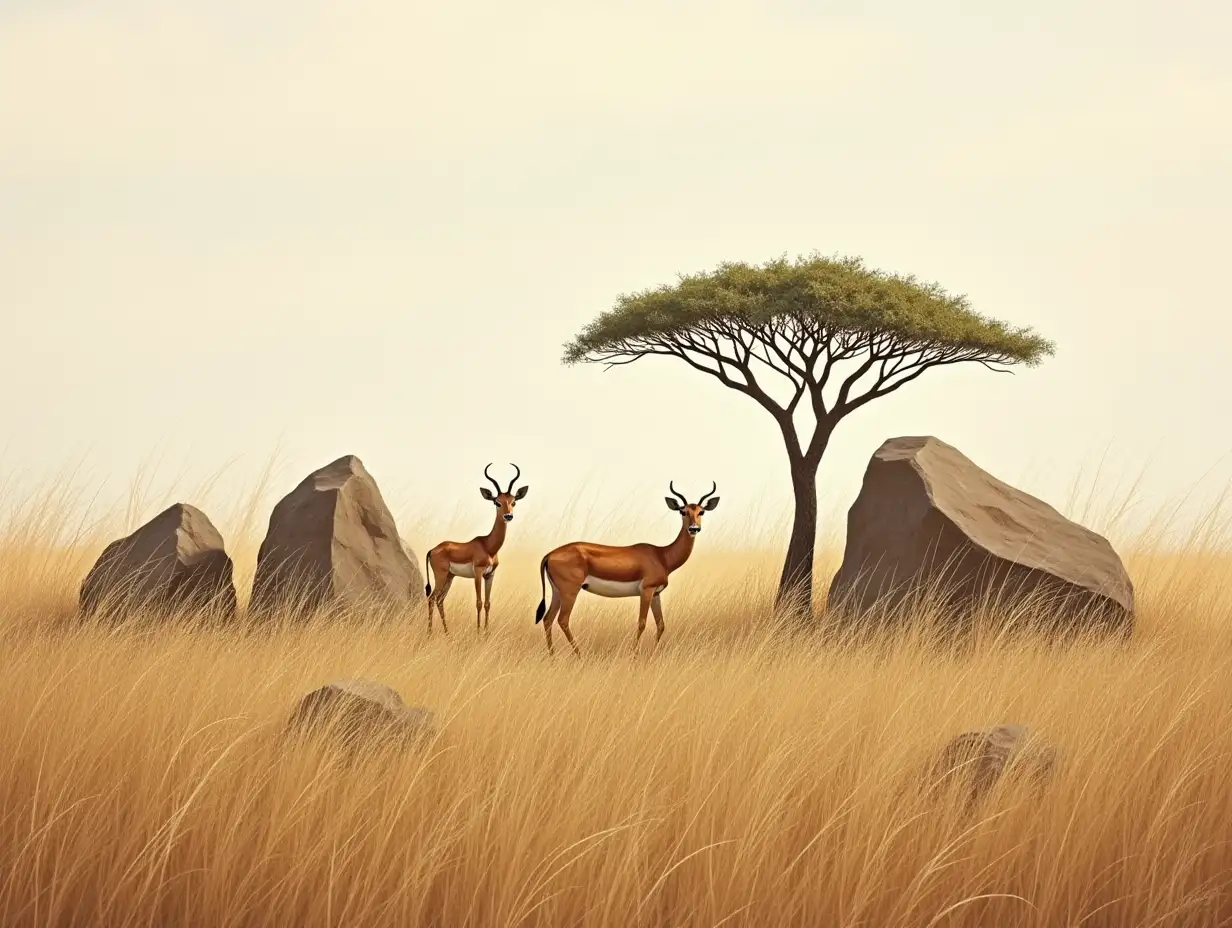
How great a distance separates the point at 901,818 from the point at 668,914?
120 cm

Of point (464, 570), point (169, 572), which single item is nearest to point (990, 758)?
point (464, 570)

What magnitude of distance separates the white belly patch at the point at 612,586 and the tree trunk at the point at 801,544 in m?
2.67

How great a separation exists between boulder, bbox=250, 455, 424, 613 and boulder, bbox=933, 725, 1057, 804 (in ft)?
21.7

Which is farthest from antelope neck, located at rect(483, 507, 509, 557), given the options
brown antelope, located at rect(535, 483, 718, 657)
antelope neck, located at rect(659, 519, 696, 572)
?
antelope neck, located at rect(659, 519, 696, 572)

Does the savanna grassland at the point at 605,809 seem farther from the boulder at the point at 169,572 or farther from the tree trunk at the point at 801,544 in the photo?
the tree trunk at the point at 801,544

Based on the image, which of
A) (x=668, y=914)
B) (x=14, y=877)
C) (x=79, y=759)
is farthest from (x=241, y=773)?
(x=668, y=914)

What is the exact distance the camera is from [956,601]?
36.2 feet

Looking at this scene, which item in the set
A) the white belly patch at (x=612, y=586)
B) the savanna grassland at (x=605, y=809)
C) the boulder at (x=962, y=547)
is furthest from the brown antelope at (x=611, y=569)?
the savanna grassland at (x=605, y=809)

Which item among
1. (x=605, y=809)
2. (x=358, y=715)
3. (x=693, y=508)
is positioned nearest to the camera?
(x=605, y=809)

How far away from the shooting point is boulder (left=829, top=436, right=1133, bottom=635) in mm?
10898

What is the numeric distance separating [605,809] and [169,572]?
7681 millimetres

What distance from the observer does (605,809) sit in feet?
16.5

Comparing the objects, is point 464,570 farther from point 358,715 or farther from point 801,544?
point 358,715

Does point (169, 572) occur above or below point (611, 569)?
below
